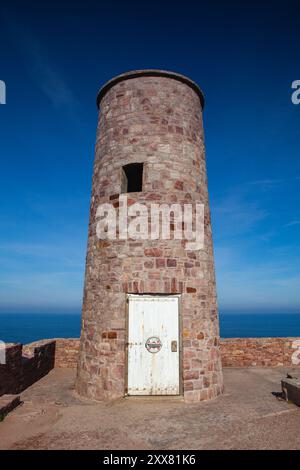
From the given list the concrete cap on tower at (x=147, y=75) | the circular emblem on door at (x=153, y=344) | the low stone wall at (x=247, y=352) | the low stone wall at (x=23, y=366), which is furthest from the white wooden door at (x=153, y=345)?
the concrete cap on tower at (x=147, y=75)

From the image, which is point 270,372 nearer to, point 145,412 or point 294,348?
point 294,348

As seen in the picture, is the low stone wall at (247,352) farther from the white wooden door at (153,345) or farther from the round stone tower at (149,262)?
the white wooden door at (153,345)

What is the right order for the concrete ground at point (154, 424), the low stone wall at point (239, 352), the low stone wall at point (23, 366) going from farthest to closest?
the low stone wall at point (239, 352)
the low stone wall at point (23, 366)
the concrete ground at point (154, 424)

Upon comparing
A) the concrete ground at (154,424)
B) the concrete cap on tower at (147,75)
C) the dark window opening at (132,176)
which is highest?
the concrete cap on tower at (147,75)

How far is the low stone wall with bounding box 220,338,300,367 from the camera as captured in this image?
11.9 metres

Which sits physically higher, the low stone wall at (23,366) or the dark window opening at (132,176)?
the dark window opening at (132,176)

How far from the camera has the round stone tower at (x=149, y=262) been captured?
7.10m

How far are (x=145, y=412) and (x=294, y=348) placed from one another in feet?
28.5

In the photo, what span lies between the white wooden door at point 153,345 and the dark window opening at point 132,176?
3266 millimetres

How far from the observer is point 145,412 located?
6086 mm
